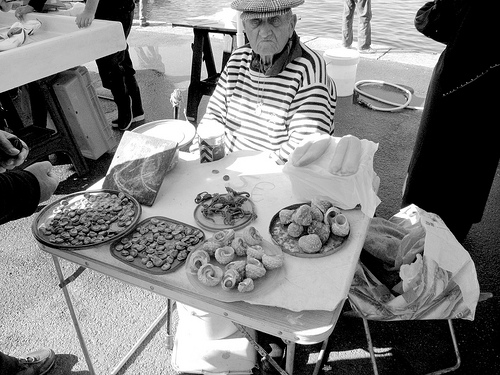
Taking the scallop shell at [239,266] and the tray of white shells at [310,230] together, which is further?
the tray of white shells at [310,230]

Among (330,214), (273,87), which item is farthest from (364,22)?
(330,214)

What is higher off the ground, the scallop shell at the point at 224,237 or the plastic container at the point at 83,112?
the scallop shell at the point at 224,237

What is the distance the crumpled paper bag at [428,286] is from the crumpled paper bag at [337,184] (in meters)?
0.25

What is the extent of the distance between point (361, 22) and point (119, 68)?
4.21 metres

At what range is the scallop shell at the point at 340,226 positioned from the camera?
133cm

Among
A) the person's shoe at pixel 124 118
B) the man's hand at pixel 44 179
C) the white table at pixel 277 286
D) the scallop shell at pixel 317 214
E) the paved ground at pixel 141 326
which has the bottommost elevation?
the paved ground at pixel 141 326

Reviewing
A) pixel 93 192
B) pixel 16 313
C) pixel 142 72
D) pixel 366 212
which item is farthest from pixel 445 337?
pixel 142 72

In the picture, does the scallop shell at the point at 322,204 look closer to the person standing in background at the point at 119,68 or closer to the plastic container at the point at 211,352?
the plastic container at the point at 211,352

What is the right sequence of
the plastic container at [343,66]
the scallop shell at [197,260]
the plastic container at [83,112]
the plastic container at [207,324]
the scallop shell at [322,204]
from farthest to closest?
1. the plastic container at [343,66]
2. the plastic container at [83,112]
3. the plastic container at [207,324]
4. the scallop shell at [322,204]
5. the scallop shell at [197,260]

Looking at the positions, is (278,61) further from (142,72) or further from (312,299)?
(142,72)

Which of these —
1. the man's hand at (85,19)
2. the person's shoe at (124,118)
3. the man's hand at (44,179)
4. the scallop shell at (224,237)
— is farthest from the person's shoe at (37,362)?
the person's shoe at (124,118)

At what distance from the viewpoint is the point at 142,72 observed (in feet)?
19.6

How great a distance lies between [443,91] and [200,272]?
67.3 inches

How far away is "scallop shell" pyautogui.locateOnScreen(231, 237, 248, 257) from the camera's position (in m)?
1.28
